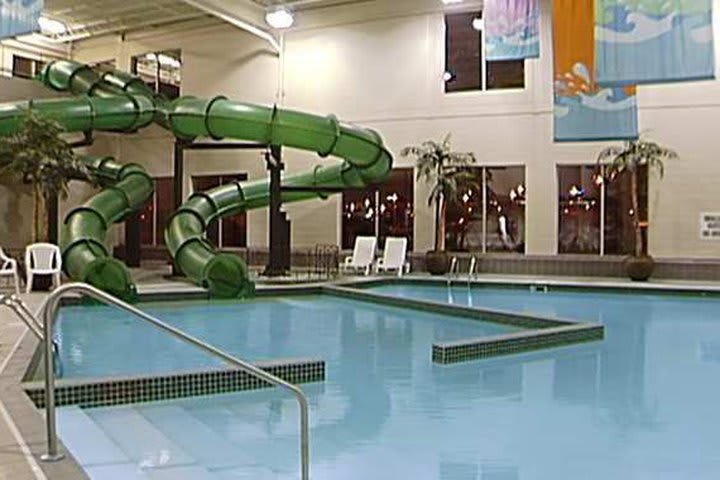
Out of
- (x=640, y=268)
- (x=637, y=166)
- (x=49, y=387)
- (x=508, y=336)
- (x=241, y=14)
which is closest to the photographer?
(x=49, y=387)

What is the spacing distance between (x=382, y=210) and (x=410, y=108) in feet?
6.98

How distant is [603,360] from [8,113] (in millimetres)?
9359

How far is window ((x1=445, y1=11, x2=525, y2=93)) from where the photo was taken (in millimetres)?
14836

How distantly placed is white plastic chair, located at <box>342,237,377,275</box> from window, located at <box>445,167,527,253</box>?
6.08 feet

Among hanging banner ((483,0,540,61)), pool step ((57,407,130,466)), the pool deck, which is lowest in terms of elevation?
pool step ((57,407,130,466))

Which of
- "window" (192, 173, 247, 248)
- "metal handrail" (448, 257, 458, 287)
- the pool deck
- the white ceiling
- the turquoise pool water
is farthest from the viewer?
"window" (192, 173, 247, 248)

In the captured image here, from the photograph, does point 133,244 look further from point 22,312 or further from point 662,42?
point 22,312

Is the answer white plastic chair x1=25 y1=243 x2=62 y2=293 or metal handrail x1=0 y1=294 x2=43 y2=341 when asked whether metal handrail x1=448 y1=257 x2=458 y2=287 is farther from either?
metal handrail x1=0 y1=294 x2=43 y2=341

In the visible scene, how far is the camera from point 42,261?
9898mm

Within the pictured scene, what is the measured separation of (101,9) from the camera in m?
16.6

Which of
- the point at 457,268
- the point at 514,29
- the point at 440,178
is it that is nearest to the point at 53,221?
the point at 440,178

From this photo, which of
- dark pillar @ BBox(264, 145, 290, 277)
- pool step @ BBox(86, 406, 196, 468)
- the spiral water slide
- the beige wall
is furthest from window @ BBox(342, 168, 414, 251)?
pool step @ BBox(86, 406, 196, 468)

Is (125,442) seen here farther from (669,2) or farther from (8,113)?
(8,113)

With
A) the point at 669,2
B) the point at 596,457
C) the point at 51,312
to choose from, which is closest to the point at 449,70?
the point at 669,2
